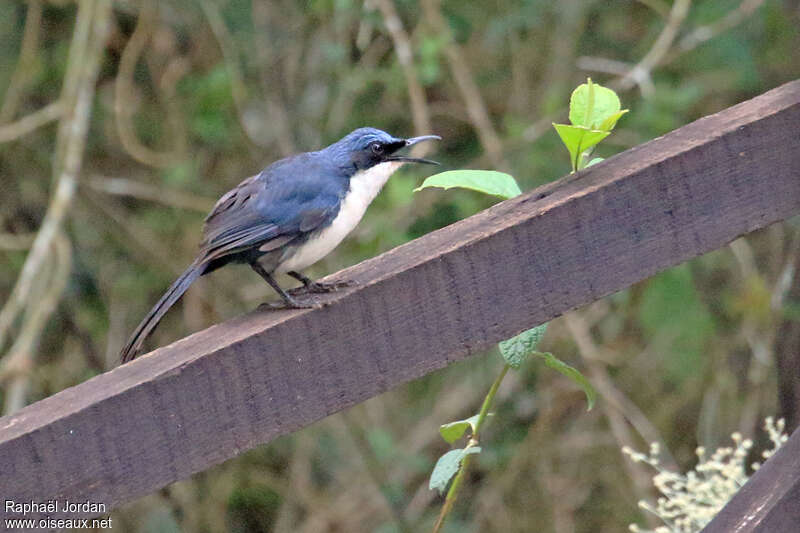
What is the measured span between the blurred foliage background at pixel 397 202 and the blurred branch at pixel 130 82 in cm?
2

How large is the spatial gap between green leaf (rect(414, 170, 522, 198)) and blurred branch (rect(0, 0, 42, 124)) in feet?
11.4

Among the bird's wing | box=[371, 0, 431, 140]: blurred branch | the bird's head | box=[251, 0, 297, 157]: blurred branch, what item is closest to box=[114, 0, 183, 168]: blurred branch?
box=[251, 0, 297, 157]: blurred branch

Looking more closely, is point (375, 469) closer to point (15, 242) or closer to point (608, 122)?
point (15, 242)

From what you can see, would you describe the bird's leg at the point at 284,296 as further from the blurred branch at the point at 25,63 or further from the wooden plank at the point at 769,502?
the blurred branch at the point at 25,63

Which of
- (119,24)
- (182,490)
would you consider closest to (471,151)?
(119,24)

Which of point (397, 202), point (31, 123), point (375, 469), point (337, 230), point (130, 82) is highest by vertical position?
point (130, 82)

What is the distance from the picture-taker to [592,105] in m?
1.67

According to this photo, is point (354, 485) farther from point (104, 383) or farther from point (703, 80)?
point (104, 383)

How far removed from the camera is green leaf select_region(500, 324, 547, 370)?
164cm

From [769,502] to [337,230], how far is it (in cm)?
148

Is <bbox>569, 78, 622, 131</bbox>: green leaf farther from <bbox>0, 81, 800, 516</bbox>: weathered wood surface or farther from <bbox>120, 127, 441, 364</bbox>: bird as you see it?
<bbox>120, 127, 441, 364</bbox>: bird

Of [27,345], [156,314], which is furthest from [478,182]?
[27,345]

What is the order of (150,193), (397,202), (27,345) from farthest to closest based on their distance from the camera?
(150,193) < (397,202) < (27,345)

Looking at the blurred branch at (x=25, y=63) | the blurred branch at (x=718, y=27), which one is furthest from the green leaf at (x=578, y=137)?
the blurred branch at (x=25, y=63)
